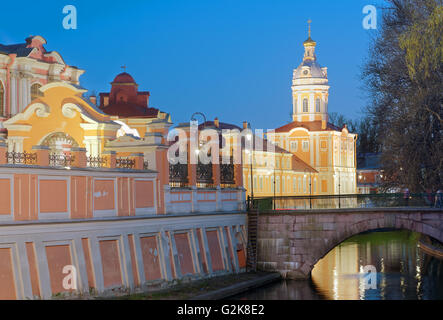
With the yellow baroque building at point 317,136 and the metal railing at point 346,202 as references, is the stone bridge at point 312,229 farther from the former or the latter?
the yellow baroque building at point 317,136

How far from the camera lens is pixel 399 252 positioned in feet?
165

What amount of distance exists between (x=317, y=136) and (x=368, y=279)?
198 feet

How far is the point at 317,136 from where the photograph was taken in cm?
9581

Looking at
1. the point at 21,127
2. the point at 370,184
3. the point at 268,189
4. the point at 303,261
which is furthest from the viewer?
→ the point at 370,184

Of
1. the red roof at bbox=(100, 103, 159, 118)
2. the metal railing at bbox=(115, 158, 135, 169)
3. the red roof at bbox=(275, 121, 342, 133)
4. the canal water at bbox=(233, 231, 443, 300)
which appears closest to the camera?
the metal railing at bbox=(115, 158, 135, 169)

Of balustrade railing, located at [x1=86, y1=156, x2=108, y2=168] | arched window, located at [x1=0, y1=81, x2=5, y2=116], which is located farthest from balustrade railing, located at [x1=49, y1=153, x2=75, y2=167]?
arched window, located at [x1=0, y1=81, x2=5, y2=116]

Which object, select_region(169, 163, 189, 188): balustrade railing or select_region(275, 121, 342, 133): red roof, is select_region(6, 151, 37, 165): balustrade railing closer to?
select_region(169, 163, 189, 188): balustrade railing

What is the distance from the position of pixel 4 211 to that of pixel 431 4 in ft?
71.4

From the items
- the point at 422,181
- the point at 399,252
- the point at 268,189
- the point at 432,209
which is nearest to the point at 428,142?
the point at 422,181

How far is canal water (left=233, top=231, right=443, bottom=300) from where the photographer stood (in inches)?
1240

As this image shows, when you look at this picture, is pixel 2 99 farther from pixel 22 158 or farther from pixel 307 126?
pixel 307 126

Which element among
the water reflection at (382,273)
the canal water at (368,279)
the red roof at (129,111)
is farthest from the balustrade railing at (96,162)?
the red roof at (129,111)

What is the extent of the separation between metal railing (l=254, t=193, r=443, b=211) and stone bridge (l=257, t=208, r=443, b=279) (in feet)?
1.91

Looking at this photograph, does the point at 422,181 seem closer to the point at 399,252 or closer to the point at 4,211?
the point at 399,252
